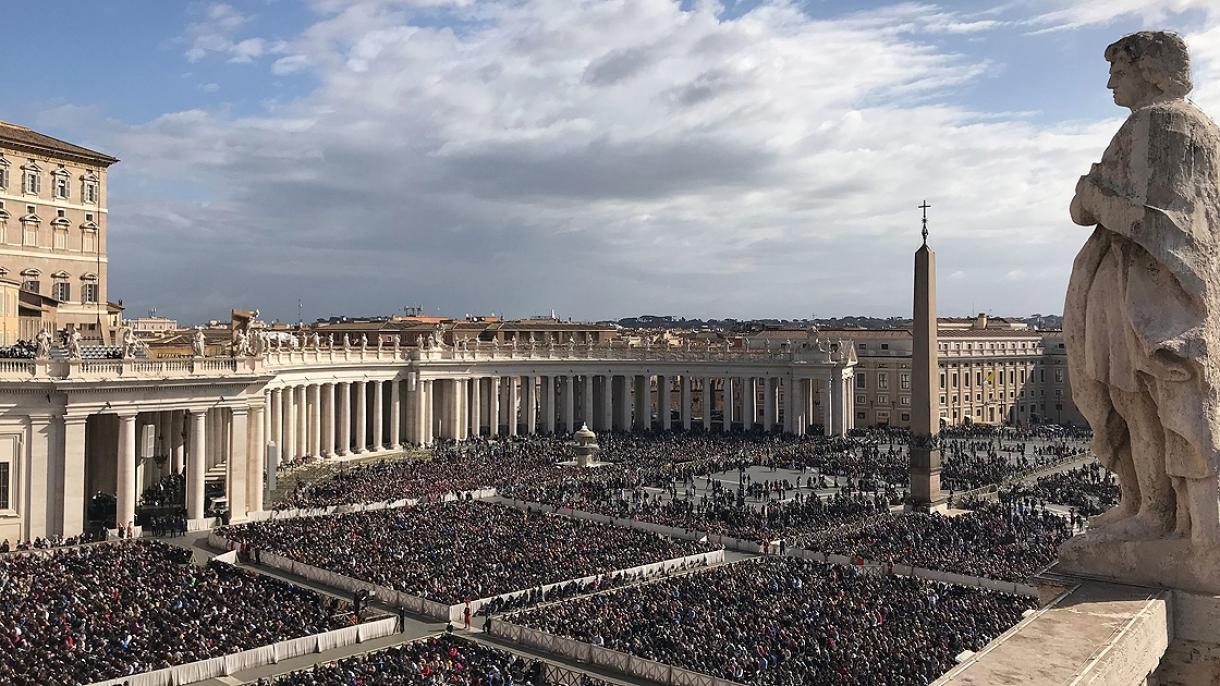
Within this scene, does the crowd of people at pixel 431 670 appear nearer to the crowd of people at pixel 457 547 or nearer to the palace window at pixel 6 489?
the crowd of people at pixel 457 547

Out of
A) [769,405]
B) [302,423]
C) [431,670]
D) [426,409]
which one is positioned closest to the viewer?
[431,670]

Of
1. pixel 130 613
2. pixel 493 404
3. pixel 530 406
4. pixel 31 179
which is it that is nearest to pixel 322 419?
pixel 493 404

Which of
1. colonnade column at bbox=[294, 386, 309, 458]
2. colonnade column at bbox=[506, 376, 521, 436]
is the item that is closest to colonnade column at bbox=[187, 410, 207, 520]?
colonnade column at bbox=[294, 386, 309, 458]

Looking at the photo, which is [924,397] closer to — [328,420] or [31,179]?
[328,420]

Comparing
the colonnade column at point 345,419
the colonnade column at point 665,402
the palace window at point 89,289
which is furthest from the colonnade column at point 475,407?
the palace window at point 89,289

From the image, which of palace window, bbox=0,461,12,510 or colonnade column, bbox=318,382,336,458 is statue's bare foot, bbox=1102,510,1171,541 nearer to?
palace window, bbox=0,461,12,510

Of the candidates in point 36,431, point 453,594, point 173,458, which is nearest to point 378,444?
point 173,458

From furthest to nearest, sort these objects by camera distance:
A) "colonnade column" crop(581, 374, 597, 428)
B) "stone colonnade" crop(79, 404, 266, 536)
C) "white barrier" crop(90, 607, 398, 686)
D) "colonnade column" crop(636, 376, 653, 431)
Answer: "colonnade column" crop(636, 376, 653, 431)
"colonnade column" crop(581, 374, 597, 428)
"stone colonnade" crop(79, 404, 266, 536)
"white barrier" crop(90, 607, 398, 686)

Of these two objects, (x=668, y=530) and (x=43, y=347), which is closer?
(x=43, y=347)
